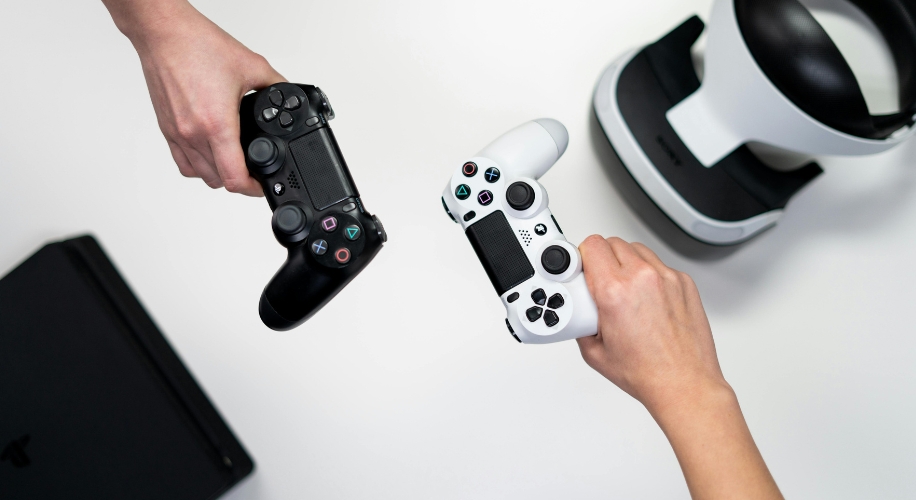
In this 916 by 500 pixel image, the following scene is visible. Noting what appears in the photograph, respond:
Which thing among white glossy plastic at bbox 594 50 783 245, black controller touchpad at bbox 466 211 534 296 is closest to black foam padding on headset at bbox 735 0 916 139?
white glossy plastic at bbox 594 50 783 245

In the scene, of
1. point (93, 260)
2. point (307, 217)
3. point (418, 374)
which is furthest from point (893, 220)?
point (93, 260)

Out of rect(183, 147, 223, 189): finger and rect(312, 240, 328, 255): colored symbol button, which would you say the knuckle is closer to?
rect(312, 240, 328, 255): colored symbol button

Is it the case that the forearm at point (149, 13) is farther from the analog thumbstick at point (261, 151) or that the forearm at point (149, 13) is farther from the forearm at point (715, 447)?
the forearm at point (715, 447)

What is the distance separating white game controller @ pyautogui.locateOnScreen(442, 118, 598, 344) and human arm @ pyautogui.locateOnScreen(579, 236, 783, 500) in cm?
2

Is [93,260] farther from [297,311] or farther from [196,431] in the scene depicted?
[297,311]

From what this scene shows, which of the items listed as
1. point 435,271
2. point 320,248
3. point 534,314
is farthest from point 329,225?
point 435,271

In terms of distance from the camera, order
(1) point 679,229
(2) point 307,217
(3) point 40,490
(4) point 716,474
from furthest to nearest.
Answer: (1) point 679,229 < (3) point 40,490 < (2) point 307,217 < (4) point 716,474

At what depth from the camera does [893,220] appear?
3.27ft

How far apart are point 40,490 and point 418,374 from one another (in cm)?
56

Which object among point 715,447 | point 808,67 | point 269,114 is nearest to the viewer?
point 715,447

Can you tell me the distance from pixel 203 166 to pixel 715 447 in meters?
0.61

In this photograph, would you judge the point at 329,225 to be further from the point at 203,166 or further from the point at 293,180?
the point at 203,166

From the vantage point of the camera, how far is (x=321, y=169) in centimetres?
66

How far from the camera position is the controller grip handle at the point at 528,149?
28.3 inches
